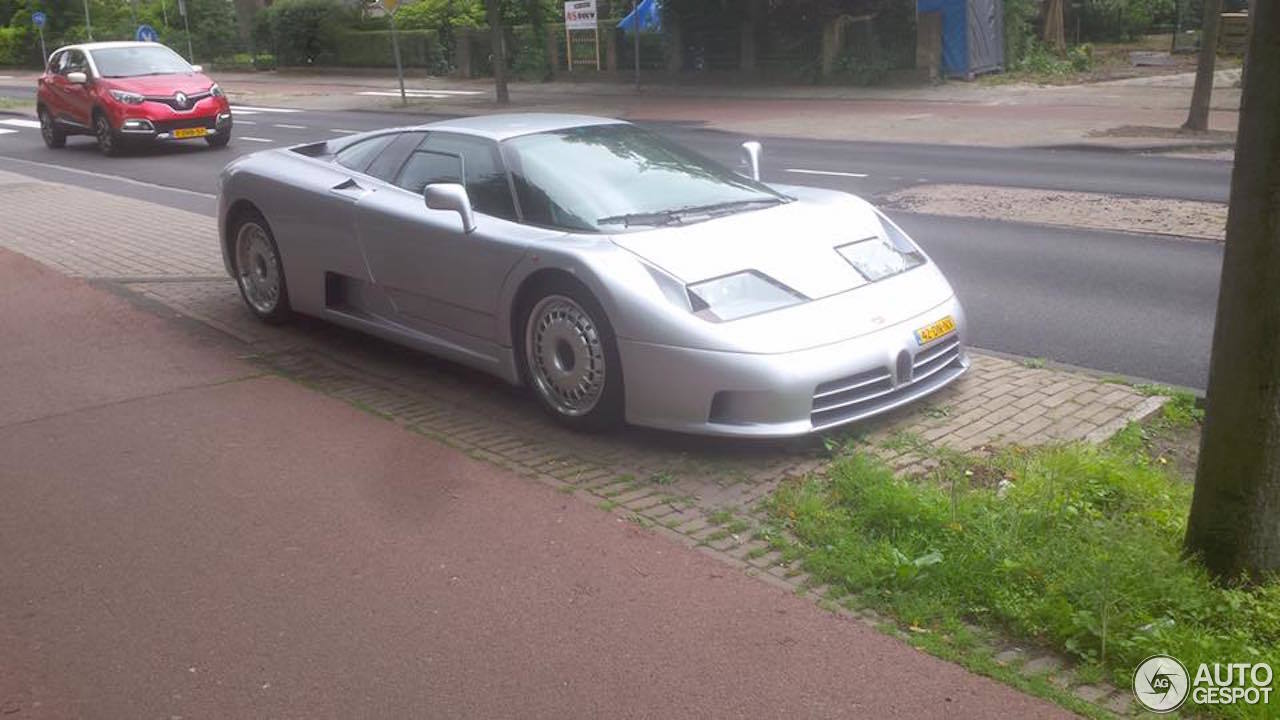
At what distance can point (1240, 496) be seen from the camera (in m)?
3.99

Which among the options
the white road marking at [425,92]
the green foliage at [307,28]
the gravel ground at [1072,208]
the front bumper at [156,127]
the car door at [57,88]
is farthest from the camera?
the green foliage at [307,28]

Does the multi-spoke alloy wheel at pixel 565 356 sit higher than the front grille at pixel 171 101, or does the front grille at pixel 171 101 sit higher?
the front grille at pixel 171 101

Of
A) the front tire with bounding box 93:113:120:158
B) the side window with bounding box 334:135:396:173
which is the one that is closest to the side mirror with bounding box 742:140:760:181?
the side window with bounding box 334:135:396:173

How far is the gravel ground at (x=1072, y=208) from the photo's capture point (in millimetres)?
11633

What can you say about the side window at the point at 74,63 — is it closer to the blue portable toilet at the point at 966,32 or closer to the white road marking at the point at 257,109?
the white road marking at the point at 257,109

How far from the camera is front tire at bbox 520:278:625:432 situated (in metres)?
5.73

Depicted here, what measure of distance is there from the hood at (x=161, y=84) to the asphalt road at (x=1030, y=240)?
102 centimetres

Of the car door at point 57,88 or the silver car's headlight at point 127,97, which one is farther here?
the car door at point 57,88

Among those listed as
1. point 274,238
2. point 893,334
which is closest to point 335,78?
point 274,238

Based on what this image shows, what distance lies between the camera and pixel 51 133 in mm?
22516

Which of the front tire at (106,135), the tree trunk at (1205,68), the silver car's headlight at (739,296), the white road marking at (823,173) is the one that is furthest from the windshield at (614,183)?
the front tire at (106,135)

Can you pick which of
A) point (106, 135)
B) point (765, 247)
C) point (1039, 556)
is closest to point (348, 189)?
point (765, 247)

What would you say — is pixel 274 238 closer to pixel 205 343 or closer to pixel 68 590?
pixel 205 343

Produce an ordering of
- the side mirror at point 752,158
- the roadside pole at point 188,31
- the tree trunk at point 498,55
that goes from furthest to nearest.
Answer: the roadside pole at point 188,31
the tree trunk at point 498,55
the side mirror at point 752,158
